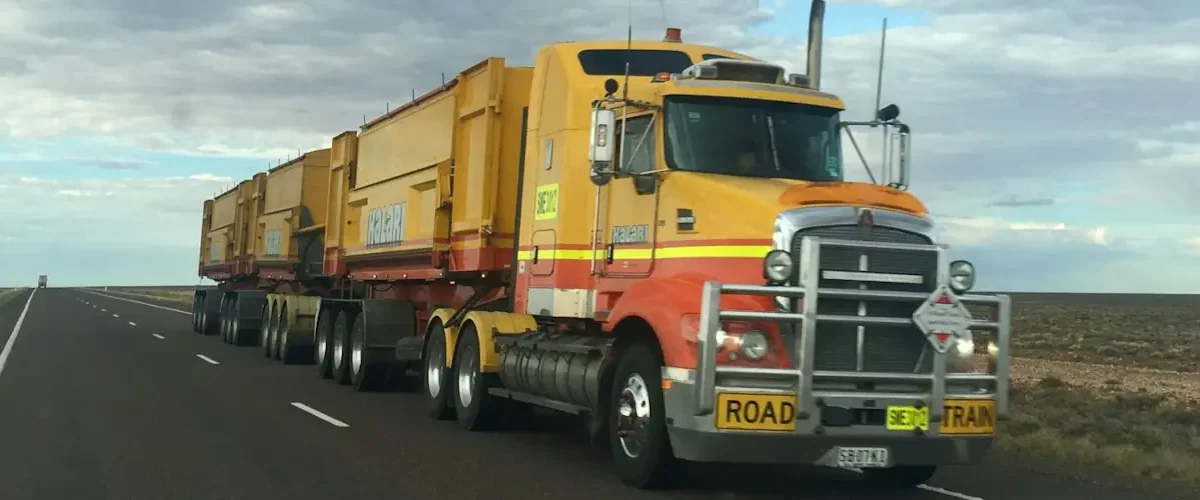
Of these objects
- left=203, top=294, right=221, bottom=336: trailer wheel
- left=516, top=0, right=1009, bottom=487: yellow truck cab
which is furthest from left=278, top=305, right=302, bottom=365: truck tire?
left=516, top=0, right=1009, bottom=487: yellow truck cab

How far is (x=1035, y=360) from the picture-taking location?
100ft

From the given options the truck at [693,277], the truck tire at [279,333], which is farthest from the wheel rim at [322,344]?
the truck at [693,277]

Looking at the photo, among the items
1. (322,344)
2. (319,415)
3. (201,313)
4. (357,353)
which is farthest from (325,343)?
(201,313)

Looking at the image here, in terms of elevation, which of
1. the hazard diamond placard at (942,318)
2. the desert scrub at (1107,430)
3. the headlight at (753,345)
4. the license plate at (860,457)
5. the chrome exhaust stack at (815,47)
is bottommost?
the desert scrub at (1107,430)

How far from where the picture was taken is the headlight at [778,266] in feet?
27.2

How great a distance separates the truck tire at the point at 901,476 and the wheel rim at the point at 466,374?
452 cm

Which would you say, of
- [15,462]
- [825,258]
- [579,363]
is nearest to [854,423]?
[825,258]

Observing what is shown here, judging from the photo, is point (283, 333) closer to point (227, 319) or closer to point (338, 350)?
point (338, 350)

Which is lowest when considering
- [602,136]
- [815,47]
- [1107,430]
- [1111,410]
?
[1107,430]

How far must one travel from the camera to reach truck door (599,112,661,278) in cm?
981

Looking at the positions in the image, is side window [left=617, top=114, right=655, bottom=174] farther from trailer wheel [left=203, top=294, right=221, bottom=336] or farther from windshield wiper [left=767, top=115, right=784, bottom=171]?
trailer wheel [left=203, top=294, right=221, bottom=336]

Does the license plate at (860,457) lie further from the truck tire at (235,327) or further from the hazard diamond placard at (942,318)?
the truck tire at (235,327)

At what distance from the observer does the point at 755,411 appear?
8.12m

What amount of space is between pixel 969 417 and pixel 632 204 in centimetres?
305
